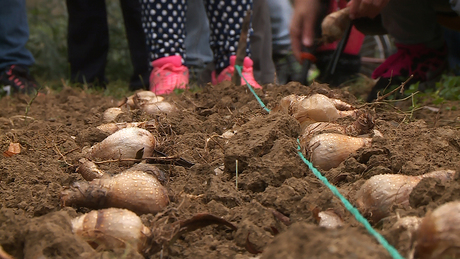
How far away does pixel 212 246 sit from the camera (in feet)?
3.60

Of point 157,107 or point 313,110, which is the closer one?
point 313,110

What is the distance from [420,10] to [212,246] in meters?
2.58

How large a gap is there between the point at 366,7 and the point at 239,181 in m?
1.56

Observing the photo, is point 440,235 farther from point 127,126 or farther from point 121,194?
point 127,126

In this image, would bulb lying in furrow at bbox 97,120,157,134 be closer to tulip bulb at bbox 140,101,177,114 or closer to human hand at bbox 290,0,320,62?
tulip bulb at bbox 140,101,177,114

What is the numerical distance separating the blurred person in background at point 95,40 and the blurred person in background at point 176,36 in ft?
3.27

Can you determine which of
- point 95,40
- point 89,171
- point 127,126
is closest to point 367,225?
point 89,171

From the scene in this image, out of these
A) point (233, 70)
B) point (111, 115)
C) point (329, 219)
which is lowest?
point (233, 70)

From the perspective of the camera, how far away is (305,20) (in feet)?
9.39

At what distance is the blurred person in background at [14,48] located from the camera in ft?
10.9

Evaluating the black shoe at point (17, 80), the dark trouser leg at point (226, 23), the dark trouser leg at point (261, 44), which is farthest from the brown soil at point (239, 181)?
the dark trouser leg at point (261, 44)

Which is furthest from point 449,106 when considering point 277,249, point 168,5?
point 277,249

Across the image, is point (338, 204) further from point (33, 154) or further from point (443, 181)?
point (33, 154)

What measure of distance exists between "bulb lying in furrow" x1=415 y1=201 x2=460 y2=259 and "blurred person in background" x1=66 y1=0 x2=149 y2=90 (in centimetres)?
323
